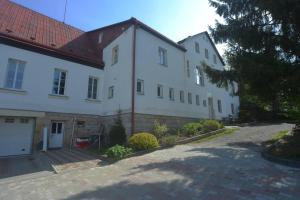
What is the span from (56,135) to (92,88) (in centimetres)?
446

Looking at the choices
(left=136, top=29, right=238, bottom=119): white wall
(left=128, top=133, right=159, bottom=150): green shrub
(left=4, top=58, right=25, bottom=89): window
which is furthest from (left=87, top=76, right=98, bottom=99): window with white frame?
(left=128, top=133, right=159, bottom=150): green shrub

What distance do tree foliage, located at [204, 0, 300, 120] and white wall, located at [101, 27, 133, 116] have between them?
217 inches

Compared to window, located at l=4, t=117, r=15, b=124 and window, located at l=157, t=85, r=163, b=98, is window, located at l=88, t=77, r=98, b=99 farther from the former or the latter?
window, located at l=4, t=117, r=15, b=124

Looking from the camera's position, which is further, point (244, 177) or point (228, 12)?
point (228, 12)

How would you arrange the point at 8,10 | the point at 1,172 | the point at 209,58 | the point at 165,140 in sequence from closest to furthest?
1. the point at 1,172
2. the point at 165,140
3. the point at 8,10
4. the point at 209,58

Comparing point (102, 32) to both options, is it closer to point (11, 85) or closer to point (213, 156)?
point (11, 85)

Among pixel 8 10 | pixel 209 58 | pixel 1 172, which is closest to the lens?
pixel 1 172

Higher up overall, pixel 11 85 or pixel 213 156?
pixel 11 85

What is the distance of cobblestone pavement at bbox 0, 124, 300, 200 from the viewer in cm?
523

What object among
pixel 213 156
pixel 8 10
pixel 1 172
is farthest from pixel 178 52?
pixel 1 172

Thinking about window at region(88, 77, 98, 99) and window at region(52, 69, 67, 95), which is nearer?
window at region(52, 69, 67, 95)

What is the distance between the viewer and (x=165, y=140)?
12.7m

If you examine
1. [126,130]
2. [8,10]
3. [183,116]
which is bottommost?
[126,130]

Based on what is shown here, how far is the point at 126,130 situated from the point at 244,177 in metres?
8.87
